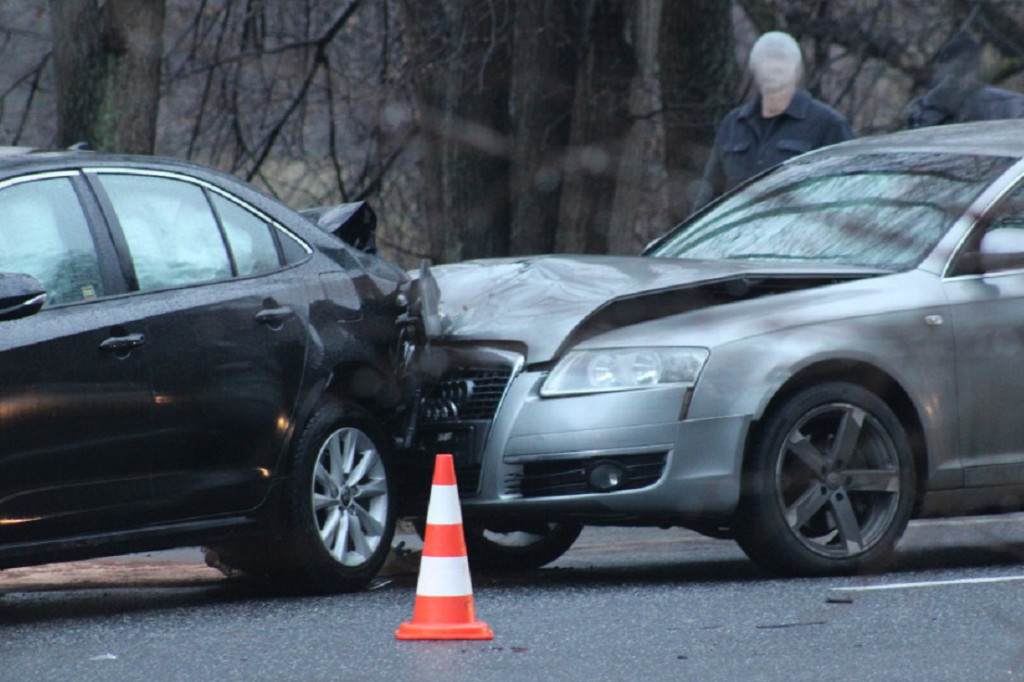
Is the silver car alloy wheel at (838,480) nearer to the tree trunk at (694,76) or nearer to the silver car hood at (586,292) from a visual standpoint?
the silver car hood at (586,292)

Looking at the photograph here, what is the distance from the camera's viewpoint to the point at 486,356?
731cm

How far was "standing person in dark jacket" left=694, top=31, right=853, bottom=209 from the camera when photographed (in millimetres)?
10156

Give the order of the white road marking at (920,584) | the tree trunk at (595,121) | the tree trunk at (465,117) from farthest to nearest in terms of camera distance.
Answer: the tree trunk at (465,117) → the tree trunk at (595,121) → the white road marking at (920,584)

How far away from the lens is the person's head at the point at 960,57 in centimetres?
1040

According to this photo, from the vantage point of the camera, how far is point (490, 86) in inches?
554

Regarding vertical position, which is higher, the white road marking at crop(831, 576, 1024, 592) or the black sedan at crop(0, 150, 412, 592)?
the black sedan at crop(0, 150, 412, 592)

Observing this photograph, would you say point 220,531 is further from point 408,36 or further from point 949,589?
point 408,36

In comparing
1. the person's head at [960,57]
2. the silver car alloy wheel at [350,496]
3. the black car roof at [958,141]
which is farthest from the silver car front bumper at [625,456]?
the person's head at [960,57]

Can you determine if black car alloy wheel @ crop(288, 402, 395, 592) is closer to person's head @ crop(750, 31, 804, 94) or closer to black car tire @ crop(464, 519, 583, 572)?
black car tire @ crop(464, 519, 583, 572)

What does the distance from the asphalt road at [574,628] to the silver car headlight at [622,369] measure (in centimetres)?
73

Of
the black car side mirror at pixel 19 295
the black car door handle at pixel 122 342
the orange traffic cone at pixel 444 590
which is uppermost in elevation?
the black car side mirror at pixel 19 295

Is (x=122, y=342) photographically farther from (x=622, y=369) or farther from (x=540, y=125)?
(x=540, y=125)

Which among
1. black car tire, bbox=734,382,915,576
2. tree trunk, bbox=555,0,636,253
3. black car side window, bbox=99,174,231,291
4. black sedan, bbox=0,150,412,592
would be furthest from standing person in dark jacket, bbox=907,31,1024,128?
black car side window, bbox=99,174,231,291

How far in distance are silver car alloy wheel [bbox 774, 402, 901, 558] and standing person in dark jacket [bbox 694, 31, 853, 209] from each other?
3.07 m
